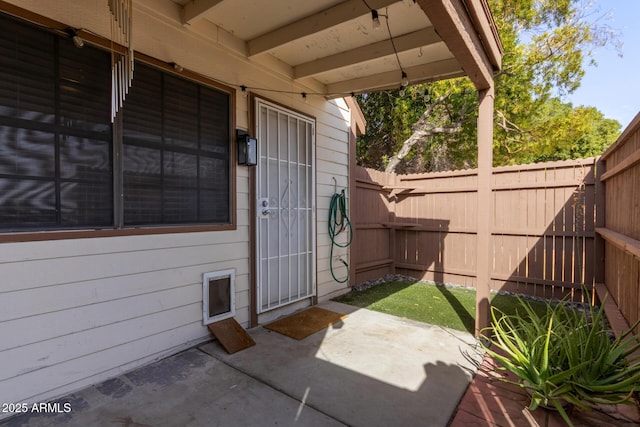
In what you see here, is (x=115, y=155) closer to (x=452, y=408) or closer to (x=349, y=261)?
(x=452, y=408)

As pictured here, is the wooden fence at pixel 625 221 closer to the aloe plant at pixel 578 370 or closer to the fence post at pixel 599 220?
the fence post at pixel 599 220

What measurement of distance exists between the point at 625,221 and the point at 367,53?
8.99 feet

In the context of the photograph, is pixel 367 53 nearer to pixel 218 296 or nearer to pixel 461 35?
pixel 461 35

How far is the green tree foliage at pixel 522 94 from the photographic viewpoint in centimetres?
787

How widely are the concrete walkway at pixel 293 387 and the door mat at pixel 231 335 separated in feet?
0.25

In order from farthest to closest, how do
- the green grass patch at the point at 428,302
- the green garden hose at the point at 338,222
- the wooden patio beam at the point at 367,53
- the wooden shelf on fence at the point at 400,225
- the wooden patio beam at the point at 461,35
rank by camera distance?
the wooden shelf on fence at the point at 400,225
the green garden hose at the point at 338,222
the green grass patch at the point at 428,302
the wooden patio beam at the point at 367,53
the wooden patio beam at the point at 461,35

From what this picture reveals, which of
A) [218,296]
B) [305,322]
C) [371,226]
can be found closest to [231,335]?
[218,296]

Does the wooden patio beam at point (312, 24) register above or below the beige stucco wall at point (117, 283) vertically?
above

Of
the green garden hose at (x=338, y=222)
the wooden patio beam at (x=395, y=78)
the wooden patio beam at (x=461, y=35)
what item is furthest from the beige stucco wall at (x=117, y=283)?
the wooden patio beam at (x=461, y=35)

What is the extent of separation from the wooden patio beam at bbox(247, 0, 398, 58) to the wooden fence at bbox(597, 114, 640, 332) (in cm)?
212

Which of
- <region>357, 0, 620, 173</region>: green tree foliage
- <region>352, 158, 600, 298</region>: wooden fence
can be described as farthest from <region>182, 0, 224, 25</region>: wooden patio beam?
<region>357, 0, 620, 173</region>: green tree foliage

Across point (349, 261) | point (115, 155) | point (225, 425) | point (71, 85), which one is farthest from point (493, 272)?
point (71, 85)

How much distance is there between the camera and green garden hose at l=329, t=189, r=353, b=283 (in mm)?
4406

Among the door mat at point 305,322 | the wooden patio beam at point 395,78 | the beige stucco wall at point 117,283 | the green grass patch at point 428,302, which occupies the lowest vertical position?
the green grass patch at point 428,302
